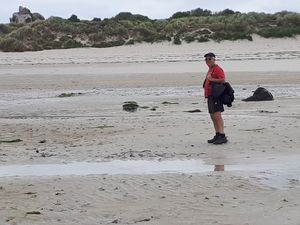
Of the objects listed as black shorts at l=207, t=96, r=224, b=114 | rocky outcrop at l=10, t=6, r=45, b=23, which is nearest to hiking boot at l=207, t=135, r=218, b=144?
black shorts at l=207, t=96, r=224, b=114

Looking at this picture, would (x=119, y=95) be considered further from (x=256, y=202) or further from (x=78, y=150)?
(x=256, y=202)

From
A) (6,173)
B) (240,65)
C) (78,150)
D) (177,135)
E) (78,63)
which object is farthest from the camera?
(78,63)

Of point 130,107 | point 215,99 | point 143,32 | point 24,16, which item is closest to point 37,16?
point 24,16

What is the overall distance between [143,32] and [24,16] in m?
24.2

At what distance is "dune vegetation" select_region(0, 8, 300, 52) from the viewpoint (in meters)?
40.2

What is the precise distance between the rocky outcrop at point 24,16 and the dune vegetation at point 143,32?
51.2 feet

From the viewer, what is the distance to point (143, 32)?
43219 mm

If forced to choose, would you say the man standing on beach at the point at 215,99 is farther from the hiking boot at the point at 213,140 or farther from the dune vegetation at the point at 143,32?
the dune vegetation at the point at 143,32

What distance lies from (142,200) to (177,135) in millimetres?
4588

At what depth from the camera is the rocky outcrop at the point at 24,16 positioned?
63425 mm

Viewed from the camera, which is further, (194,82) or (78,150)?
(194,82)

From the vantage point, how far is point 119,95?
778 inches

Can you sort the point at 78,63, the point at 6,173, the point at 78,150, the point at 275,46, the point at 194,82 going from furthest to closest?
the point at 275,46 < the point at 78,63 < the point at 194,82 < the point at 78,150 < the point at 6,173

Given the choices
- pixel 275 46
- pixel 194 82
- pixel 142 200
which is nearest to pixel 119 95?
pixel 194 82
